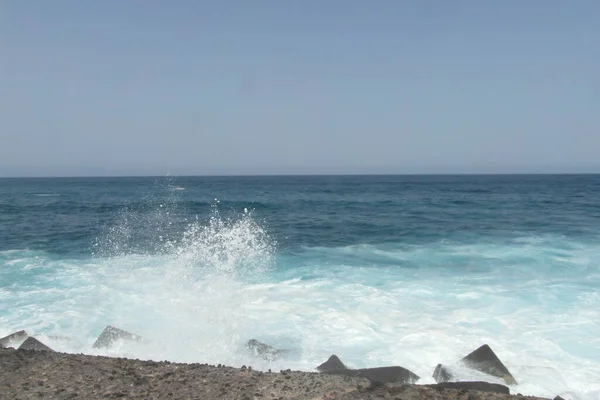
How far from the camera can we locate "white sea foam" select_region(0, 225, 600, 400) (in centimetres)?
785

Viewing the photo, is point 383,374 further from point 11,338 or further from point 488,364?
point 11,338

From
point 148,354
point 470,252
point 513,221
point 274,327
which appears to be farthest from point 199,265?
point 513,221

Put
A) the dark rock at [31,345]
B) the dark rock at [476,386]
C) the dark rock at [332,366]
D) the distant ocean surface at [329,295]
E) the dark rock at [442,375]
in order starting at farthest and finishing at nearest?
the distant ocean surface at [329,295] < the dark rock at [31,345] < the dark rock at [332,366] < the dark rock at [442,375] < the dark rock at [476,386]

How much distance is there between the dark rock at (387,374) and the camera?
6.08 metres

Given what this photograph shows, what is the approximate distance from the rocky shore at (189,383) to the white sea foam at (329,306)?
1.56m

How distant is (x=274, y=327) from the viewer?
369 inches

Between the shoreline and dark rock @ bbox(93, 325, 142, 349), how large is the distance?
6.02 feet

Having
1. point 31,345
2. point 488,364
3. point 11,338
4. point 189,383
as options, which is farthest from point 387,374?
point 11,338

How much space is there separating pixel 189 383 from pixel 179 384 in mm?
108

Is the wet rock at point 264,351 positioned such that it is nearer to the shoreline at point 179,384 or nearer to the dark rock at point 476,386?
the shoreline at point 179,384

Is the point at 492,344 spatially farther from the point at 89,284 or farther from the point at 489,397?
the point at 89,284

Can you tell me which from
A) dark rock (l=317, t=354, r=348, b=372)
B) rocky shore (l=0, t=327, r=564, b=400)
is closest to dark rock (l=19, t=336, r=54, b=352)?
rocky shore (l=0, t=327, r=564, b=400)

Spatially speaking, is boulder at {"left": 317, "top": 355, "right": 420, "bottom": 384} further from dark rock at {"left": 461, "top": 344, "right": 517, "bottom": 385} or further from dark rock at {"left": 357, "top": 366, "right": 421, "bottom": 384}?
dark rock at {"left": 461, "top": 344, "right": 517, "bottom": 385}

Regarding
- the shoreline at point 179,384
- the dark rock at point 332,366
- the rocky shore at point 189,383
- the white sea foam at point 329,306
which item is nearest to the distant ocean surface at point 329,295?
the white sea foam at point 329,306
